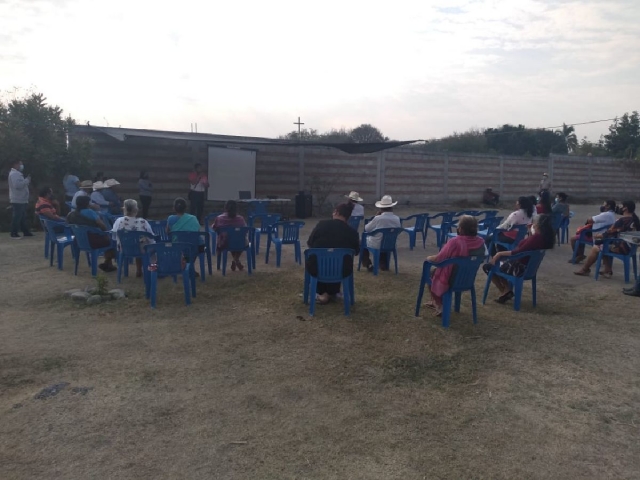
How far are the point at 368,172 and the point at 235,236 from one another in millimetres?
12824

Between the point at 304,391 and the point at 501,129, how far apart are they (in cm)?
4768

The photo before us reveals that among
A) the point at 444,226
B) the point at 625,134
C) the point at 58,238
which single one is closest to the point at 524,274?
the point at 444,226

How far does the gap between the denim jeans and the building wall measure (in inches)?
91.5

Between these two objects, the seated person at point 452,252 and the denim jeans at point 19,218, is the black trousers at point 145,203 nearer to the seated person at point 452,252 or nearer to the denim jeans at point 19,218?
the denim jeans at point 19,218

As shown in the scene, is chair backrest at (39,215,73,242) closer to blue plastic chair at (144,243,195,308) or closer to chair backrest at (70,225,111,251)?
chair backrest at (70,225,111,251)

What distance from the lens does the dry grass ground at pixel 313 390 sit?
3.07 m

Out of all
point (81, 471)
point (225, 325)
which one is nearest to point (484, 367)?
point (225, 325)

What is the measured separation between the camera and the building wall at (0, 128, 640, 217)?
1528 cm

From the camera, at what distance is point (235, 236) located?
7.73 m

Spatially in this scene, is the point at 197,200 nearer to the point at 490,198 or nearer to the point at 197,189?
the point at 197,189

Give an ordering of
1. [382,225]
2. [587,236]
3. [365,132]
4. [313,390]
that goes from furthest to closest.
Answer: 1. [365,132]
2. [587,236]
3. [382,225]
4. [313,390]

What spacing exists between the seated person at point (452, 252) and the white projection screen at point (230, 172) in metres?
11.5

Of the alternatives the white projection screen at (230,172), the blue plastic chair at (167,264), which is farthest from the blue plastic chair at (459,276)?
the white projection screen at (230,172)

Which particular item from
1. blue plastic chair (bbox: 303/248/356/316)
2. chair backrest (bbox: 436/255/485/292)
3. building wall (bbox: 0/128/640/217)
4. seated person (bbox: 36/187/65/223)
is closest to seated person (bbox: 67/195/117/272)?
seated person (bbox: 36/187/65/223)
